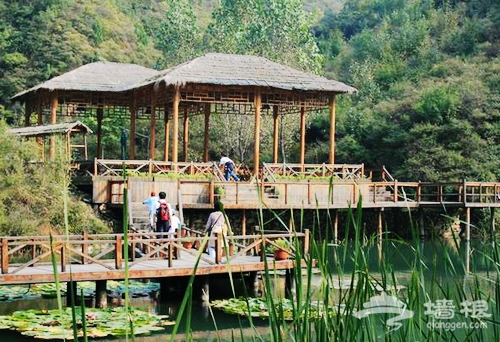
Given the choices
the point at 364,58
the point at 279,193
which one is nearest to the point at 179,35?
the point at 364,58

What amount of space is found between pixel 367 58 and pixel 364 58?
1.58m

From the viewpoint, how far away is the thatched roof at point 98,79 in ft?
76.0

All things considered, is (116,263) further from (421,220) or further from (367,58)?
(367,58)

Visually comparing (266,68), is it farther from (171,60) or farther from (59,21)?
(59,21)

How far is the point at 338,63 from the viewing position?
4038 centimetres

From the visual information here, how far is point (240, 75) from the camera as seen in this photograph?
787 inches

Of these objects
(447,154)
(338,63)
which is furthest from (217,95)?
(338,63)

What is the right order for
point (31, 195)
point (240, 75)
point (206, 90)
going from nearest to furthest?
point (31, 195) → point (206, 90) → point (240, 75)

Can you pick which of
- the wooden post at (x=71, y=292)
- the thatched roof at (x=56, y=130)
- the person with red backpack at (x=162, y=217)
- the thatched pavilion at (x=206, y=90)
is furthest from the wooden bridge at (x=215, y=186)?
the wooden post at (x=71, y=292)

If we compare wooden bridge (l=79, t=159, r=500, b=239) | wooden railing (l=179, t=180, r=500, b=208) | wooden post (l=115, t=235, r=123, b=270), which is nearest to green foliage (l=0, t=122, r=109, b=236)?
wooden bridge (l=79, t=159, r=500, b=239)

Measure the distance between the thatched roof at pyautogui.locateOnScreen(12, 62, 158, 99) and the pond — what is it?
377 inches

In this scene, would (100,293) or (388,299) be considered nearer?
(388,299)

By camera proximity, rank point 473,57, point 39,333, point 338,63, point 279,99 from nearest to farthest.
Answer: point 39,333
point 279,99
point 473,57
point 338,63

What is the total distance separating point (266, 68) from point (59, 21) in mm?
19746
